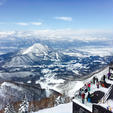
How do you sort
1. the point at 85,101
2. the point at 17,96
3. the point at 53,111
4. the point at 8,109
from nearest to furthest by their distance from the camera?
the point at 85,101, the point at 53,111, the point at 8,109, the point at 17,96

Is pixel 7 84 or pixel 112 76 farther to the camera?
pixel 7 84

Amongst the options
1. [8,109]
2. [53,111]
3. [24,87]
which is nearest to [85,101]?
[53,111]

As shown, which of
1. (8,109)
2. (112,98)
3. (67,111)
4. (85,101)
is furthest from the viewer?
(8,109)

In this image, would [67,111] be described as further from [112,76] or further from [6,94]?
[6,94]

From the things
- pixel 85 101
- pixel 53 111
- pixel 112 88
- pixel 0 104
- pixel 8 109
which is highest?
pixel 112 88

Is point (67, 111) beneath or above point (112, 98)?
beneath

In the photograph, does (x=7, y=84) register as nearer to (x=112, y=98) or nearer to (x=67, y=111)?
(x=67, y=111)

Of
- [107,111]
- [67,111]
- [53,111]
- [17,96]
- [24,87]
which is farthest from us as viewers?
[24,87]

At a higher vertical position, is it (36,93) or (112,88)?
(112,88)

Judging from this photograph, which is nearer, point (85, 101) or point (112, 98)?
point (112, 98)

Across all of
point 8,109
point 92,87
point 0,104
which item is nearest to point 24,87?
point 0,104
